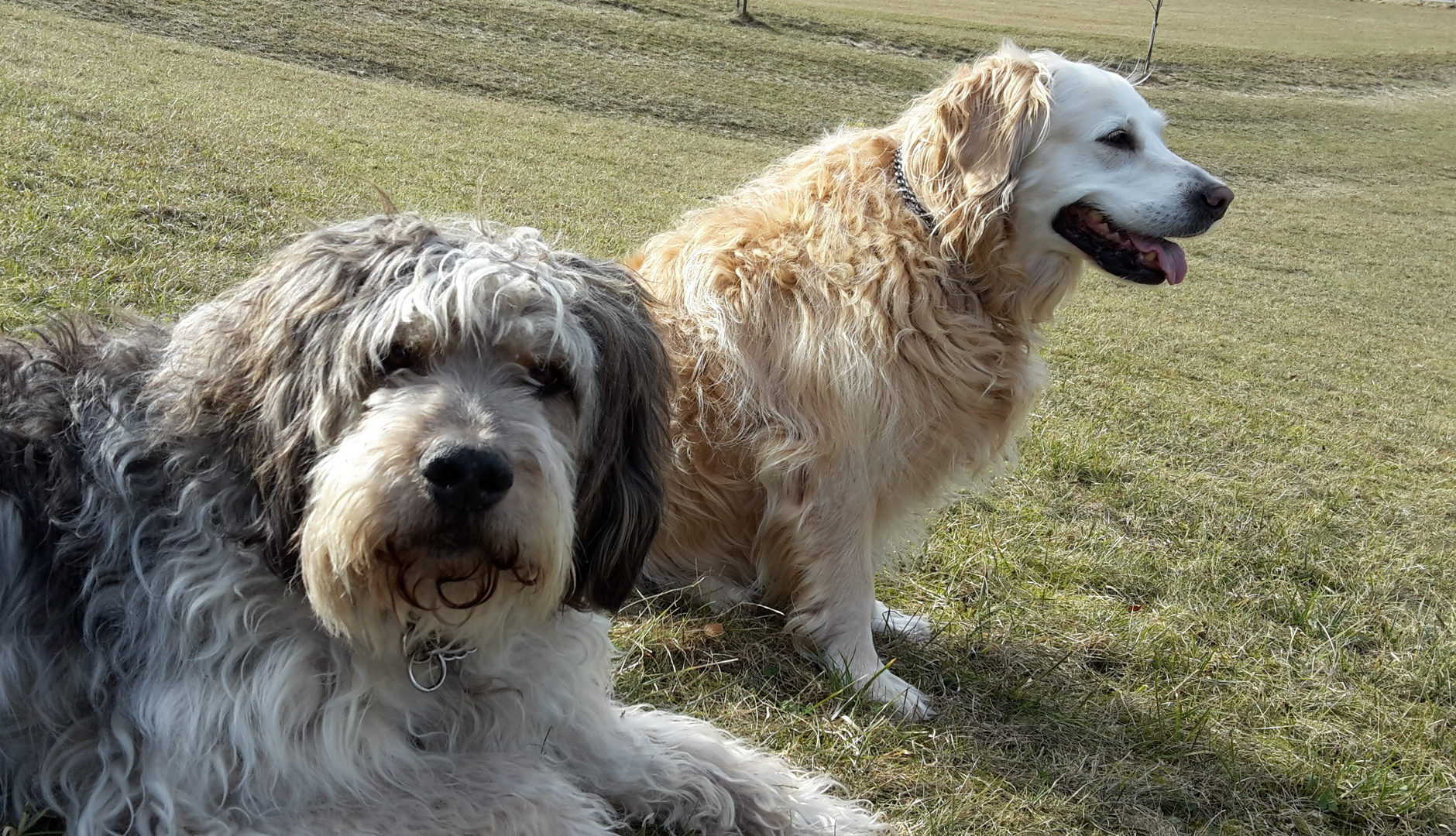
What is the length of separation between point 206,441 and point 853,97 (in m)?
25.0

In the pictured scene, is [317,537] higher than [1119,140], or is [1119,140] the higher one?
[1119,140]

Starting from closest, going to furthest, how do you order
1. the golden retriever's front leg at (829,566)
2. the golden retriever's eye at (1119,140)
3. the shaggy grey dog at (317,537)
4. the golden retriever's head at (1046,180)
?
the shaggy grey dog at (317,537), the golden retriever's front leg at (829,566), the golden retriever's head at (1046,180), the golden retriever's eye at (1119,140)

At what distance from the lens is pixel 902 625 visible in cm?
409

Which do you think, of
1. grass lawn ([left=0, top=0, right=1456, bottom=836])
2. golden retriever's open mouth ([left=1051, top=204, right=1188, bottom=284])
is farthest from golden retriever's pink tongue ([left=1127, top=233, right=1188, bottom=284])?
grass lawn ([left=0, top=0, right=1456, bottom=836])

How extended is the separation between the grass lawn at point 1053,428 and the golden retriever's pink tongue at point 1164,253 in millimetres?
1305

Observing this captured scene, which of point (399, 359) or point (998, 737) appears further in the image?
point (998, 737)

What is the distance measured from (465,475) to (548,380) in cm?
40

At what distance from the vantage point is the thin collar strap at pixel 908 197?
392 cm

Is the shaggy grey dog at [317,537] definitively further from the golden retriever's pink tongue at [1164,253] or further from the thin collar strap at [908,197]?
the golden retriever's pink tongue at [1164,253]

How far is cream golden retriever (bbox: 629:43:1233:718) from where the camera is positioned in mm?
3773

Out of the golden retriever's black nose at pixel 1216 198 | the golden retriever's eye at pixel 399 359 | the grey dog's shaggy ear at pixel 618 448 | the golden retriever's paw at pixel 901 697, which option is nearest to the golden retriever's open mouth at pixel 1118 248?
the golden retriever's black nose at pixel 1216 198

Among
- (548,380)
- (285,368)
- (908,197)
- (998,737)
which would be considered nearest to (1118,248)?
(908,197)

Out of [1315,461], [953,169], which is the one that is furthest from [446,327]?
[1315,461]

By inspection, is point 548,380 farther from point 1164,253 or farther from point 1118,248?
→ point 1164,253
